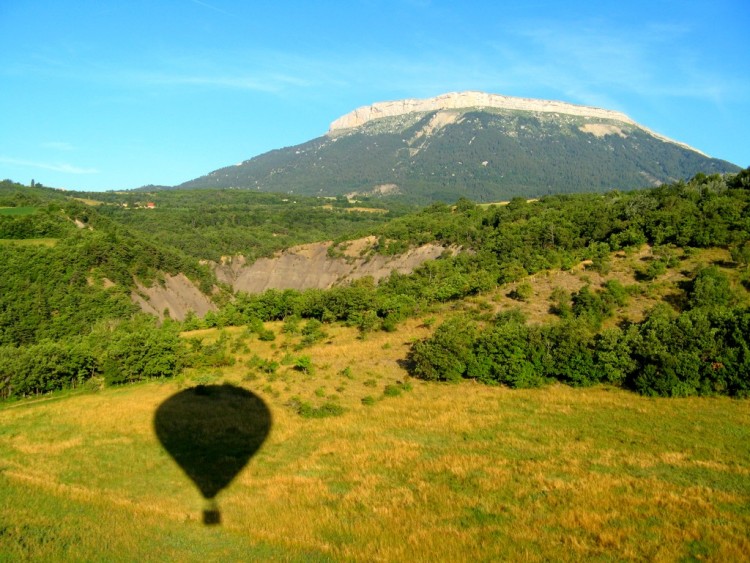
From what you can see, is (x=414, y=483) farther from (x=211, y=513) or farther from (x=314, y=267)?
(x=314, y=267)

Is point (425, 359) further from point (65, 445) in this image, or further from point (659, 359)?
point (65, 445)

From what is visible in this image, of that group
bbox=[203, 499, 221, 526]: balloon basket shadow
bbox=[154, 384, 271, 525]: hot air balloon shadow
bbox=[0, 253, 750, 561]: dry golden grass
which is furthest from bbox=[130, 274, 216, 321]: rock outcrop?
bbox=[203, 499, 221, 526]: balloon basket shadow

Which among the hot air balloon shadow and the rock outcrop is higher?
the hot air balloon shadow

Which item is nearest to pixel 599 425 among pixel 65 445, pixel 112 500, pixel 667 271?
pixel 112 500

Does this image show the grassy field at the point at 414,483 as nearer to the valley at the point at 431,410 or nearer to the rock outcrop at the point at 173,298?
the valley at the point at 431,410

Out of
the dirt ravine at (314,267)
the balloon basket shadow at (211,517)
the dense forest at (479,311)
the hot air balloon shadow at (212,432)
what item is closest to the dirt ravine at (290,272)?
the dirt ravine at (314,267)

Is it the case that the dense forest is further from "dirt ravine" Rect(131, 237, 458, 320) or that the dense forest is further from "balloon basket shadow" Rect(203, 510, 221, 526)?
"balloon basket shadow" Rect(203, 510, 221, 526)
